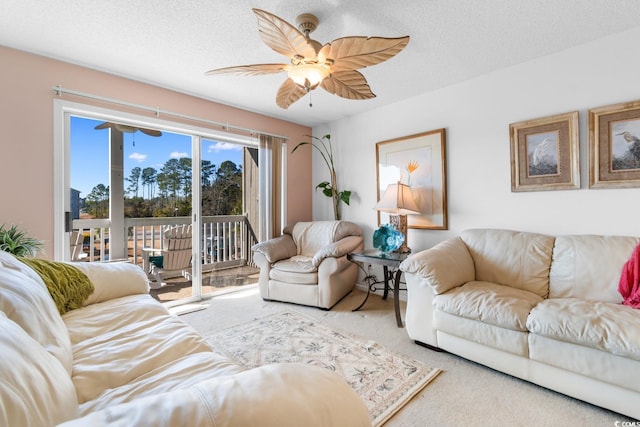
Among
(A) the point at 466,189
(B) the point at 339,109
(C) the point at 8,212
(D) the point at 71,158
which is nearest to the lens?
(C) the point at 8,212

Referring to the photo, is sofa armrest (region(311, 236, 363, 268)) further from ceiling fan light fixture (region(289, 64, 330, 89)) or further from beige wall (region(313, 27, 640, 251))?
ceiling fan light fixture (region(289, 64, 330, 89))

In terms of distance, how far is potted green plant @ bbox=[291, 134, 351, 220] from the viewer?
13.4 feet

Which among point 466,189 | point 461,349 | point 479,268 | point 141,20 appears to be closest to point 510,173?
point 466,189

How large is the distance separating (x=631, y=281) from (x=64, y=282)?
3.54m

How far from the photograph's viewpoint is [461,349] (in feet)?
6.75

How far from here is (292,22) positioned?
2.02 meters

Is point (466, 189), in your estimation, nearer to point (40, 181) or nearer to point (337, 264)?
point (337, 264)

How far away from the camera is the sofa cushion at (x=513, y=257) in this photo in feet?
7.54

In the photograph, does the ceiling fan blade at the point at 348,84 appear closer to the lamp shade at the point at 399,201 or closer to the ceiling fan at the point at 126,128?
the lamp shade at the point at 399,201

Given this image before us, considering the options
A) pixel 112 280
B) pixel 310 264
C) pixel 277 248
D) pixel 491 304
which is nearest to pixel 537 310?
pixel 491 304

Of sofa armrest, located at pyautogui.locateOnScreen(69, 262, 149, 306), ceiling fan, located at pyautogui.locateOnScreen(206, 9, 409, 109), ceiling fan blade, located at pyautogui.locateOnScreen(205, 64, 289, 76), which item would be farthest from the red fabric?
sofa armrest, located at pyautogui.locateOnScreen(69, 262, 149, 306)

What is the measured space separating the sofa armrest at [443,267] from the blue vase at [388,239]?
1.74 ft

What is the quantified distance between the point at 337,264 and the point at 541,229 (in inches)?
74.7

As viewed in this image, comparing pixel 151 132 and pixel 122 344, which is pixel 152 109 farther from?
pixel 122 344
